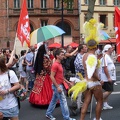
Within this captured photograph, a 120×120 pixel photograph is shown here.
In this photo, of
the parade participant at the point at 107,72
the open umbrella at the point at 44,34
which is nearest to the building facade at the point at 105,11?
the open umbrella at the point at 44,34

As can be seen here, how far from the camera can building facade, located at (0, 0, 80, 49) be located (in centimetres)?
3931

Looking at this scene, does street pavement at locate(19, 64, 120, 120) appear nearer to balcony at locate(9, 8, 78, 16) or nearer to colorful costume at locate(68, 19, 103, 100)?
colorful costume at locate(68, 19, 103, 100)

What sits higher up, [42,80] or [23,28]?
[23,28]

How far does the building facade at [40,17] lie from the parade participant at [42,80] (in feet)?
104

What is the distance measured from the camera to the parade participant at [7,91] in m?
4.78

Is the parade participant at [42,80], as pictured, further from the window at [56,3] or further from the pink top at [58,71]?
the window at [56,3]

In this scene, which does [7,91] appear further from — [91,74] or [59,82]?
[59,82]


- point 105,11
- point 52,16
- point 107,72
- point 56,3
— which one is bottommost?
point 107,72

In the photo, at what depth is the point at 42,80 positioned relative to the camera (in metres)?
7.95

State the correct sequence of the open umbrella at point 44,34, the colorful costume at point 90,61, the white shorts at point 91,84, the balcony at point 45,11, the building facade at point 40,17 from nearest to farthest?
the colorful costume at point 90,61 → the white shorts at point 91,84 → the open umbrella at point 44,34 → the building facade at point 40,17 → the balcony at point 45,11

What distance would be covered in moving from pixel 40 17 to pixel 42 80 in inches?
1306

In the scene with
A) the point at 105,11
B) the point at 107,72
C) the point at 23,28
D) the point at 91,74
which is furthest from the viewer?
the point at 105,11

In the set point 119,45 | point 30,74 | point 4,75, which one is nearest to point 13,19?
point 30,74

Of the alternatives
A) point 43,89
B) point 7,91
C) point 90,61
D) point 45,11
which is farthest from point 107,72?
point 45,11
